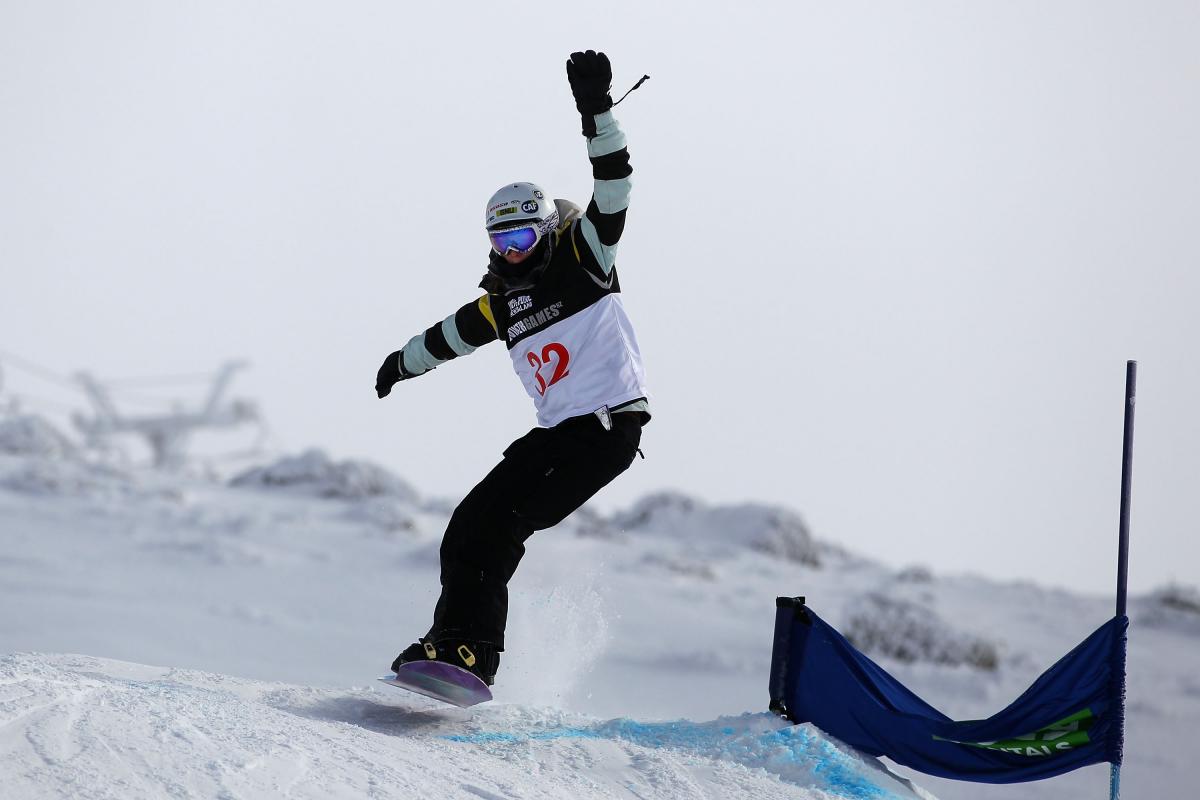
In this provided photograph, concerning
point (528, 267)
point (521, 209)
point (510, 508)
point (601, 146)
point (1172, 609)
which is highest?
point (1172, 609)

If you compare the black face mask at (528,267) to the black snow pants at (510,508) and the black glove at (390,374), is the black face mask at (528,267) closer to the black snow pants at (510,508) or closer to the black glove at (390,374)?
the black snow pants at (510,508)

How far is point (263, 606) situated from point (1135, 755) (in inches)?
263

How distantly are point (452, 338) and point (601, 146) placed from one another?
42.6 inches

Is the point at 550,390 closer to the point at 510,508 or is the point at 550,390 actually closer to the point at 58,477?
the point at 510,508

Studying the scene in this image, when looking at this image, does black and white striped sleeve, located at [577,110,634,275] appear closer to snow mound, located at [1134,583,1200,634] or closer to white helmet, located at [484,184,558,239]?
white helmet, located at [484,184,558,239]

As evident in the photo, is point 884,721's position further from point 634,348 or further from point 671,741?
point 634,348

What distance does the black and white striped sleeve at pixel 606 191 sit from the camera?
438 cm

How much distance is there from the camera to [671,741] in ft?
15.0

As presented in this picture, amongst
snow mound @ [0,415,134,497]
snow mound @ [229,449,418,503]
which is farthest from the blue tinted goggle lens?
snow mound @ [229,449,418,503]

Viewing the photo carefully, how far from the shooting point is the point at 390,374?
5.25m

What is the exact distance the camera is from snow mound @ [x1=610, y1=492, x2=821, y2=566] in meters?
15.0

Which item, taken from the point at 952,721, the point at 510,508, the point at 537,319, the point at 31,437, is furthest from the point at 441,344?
the point at 31,437

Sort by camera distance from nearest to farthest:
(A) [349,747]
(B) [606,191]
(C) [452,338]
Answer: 1. (A) [349,747]
2. (B) [606,191]
3. (C) [452,338]

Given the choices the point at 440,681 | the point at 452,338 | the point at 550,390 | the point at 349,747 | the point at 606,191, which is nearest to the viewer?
the point at 349,747
